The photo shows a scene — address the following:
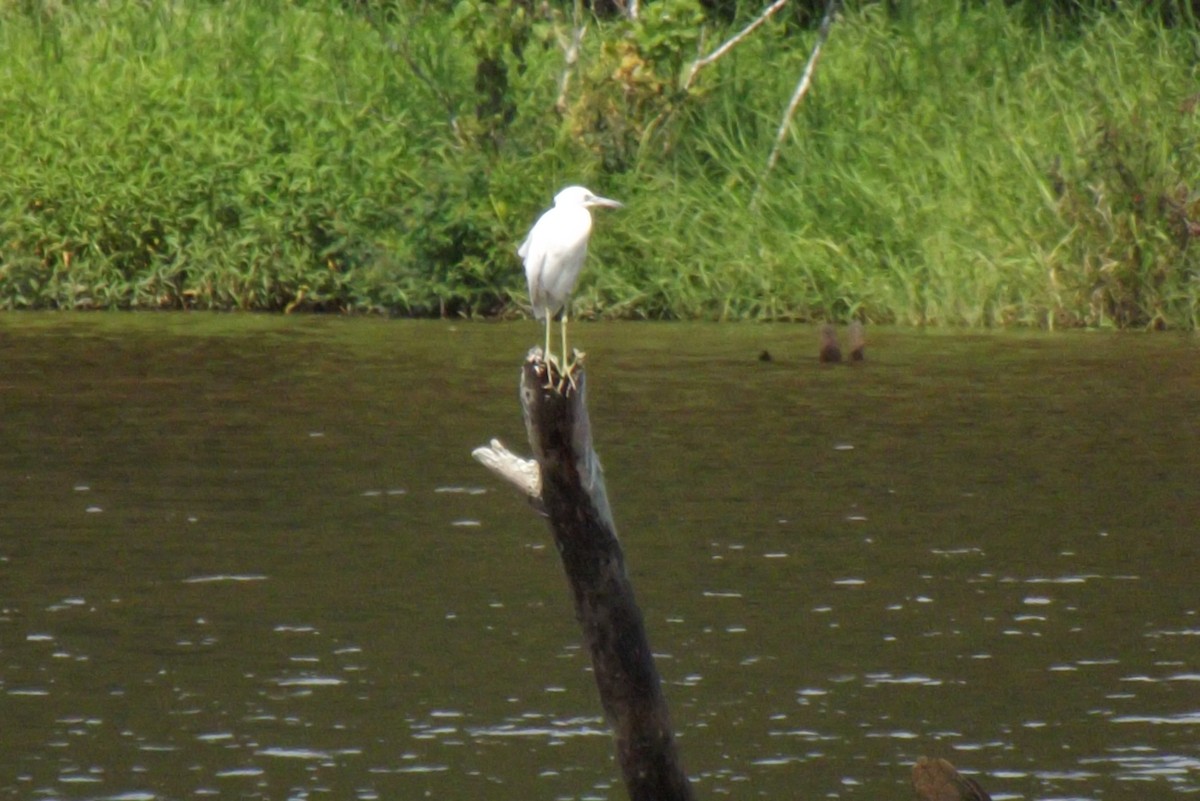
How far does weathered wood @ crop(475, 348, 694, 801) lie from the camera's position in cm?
494

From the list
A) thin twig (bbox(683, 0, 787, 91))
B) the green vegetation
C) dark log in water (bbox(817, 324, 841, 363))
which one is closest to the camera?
dark log in water (bbox(817, 324, 841, 363))

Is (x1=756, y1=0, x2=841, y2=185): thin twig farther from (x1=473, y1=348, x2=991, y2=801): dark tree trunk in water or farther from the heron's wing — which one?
(x1=473, y1=348, x2=991, y2=801): dark tree trunk in water

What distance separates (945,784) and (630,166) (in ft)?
43.9

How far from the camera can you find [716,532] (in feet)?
30.6

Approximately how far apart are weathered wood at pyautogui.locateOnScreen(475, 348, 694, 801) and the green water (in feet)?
3.13

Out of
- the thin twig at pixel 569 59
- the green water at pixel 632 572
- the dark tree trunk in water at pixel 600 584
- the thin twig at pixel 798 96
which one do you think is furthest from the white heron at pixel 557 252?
the thin twig at pixel 569 59

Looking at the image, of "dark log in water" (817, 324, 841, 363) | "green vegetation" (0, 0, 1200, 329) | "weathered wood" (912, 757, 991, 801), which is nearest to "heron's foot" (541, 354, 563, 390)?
"weathered wood" (912, 757, 991, 801)

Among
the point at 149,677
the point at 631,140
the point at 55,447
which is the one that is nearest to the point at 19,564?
the point at 149,677

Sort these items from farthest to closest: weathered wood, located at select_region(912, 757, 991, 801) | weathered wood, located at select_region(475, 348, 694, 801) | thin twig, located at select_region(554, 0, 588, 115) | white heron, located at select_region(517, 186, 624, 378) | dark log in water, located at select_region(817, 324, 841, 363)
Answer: thin twig, located at select_region(554, 0, 588, 115), dark log in water, located at select_region(817, 324, 841, 363), white heron, located at select_region(517, 186, 624, 378), weathered wood, located at select_region(475, 348, 694, 801), weathered wood, located at select_region(912, 757, 991, 801)

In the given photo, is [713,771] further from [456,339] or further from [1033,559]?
[456,339]

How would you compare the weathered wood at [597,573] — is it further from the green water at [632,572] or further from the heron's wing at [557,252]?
the heron's wing at [557,252]

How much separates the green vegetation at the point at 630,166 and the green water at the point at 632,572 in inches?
82.6

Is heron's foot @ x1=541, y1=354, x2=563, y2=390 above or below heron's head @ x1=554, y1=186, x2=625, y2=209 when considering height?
below

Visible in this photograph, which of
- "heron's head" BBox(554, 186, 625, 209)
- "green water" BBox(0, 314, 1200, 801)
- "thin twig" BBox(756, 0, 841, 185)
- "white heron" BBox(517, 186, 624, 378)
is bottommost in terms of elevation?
"green water" BBox(0, 314, 1200, 801)
